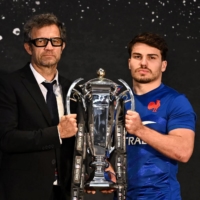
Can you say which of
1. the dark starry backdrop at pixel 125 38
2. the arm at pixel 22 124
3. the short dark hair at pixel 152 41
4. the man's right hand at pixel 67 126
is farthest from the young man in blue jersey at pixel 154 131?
the dark starry backdrop at pixel 125 38

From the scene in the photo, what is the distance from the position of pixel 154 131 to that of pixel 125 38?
967mm

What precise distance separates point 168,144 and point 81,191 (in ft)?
1.46

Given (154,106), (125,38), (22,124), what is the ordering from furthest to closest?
1. (125,38)
2. (154,106)
3. (22,124)

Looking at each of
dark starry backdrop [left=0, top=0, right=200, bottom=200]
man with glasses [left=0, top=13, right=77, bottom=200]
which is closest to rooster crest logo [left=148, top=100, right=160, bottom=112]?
man with glasses [left=0, top=13, right=77, bottom=200]

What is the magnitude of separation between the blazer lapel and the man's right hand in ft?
0.52

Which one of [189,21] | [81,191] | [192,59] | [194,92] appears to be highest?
[189,21]

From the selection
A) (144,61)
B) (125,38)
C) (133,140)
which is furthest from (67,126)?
(125,38)

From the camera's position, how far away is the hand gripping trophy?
2.18m

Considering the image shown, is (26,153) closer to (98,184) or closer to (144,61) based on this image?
(98,184)

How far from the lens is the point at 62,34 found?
2.56 metres

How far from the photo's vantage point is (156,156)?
2404 millimetres

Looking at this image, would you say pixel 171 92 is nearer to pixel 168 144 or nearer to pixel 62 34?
pixel 168 144

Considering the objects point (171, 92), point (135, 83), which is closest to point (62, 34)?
point (135, 83)

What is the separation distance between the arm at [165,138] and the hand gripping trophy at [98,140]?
5 centimetres
